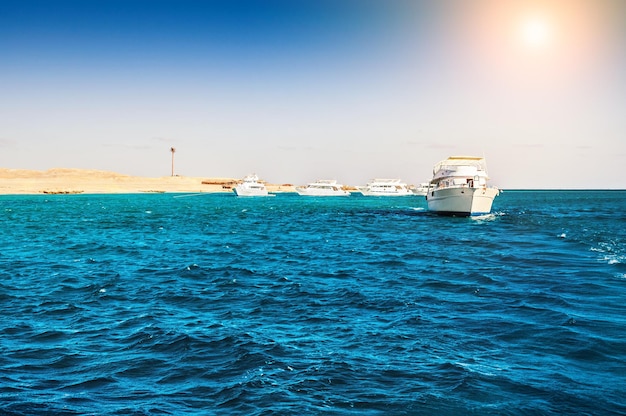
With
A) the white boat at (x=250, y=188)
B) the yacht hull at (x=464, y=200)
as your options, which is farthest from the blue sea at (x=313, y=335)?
the white boat at (x=250, y=188)

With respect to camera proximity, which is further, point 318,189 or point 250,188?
point 318,189

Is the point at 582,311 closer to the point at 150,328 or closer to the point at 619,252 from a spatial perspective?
the point at 150,328

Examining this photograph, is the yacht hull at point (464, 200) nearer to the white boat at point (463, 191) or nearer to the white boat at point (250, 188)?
the white boat at point (463, 191)

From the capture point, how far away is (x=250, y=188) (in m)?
168

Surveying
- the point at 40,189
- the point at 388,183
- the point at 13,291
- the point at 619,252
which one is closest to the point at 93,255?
the point at 13,291

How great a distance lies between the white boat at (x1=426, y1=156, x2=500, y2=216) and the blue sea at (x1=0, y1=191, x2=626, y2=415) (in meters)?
29.6

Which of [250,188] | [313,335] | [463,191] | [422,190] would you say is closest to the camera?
[313,335]

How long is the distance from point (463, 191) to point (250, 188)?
117119mm

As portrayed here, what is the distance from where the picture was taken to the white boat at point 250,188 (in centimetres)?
16575

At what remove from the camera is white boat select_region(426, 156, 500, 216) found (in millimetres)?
57906

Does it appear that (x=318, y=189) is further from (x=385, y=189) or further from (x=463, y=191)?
(x=463, y=191)

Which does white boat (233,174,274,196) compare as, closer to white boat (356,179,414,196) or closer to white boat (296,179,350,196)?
white boat (296,179,350,196)

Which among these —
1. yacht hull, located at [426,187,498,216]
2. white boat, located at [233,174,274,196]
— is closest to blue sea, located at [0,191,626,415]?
yacht hull, located at [426,187,498,216]

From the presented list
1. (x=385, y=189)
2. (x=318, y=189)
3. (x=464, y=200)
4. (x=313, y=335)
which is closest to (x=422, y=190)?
(x=385, y=189)
